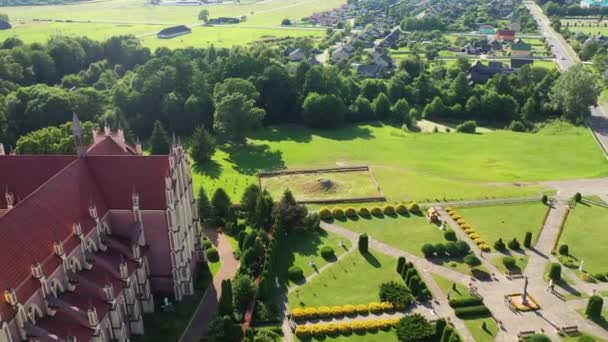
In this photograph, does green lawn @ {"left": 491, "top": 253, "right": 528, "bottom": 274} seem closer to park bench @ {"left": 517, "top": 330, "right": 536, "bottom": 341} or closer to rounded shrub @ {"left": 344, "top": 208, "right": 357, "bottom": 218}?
park bench @ {"left": 517, "top": 330, "right": 536, "bottom": 341}

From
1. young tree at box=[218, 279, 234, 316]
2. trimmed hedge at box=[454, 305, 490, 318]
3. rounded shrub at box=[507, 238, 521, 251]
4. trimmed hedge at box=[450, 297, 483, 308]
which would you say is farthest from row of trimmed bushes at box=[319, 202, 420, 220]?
young tree at box=[218, 279, 234, 316]

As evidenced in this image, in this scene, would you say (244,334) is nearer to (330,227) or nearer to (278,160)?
(330,227)

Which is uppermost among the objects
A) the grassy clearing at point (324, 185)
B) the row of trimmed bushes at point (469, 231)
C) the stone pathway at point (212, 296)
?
the grassy clearing at point (324, 185)

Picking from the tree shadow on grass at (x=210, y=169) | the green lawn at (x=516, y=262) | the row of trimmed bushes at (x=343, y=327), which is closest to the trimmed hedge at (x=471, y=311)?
the row of trimmed bushes at (x=343, y=327)

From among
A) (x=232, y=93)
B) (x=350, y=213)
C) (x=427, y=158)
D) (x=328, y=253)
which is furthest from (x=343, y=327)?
(x=232, y=93)

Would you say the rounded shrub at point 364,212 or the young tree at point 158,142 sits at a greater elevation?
the young tree at point 158,142

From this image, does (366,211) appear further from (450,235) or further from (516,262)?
(516,262)

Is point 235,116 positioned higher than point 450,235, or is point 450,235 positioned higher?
point 235,116

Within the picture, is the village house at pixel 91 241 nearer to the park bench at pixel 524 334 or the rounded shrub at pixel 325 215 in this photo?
the rounded shrub at pixel 325 215
